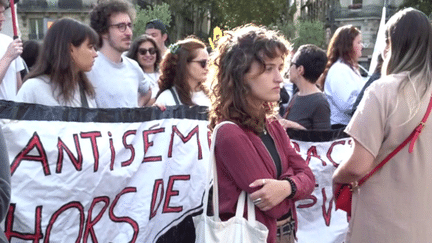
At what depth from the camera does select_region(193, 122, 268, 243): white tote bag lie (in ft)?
8.17

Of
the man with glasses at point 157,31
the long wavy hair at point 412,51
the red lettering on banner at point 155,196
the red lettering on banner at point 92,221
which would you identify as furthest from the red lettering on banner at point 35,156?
the man with glasses at point 157,31

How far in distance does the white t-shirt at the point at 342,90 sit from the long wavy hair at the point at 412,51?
2779 mm

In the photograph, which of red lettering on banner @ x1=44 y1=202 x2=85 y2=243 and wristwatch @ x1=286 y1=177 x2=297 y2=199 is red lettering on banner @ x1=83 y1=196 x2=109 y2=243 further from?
wristwatch @ x1=286 y1=177 x2=297 y2=199

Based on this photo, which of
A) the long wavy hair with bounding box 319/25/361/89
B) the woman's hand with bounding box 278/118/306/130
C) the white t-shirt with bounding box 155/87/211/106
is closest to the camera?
the woman's hand with bounding box 278/118/306/130

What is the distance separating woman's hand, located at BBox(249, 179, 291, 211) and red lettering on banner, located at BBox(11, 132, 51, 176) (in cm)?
166

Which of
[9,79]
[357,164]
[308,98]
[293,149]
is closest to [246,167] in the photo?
[293,149]

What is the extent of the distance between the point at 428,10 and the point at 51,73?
32265mm

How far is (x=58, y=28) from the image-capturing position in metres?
4.18

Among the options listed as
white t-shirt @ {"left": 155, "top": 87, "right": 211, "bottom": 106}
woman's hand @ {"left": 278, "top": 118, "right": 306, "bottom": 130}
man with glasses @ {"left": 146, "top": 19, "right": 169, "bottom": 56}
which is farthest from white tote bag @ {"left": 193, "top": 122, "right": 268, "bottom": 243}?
man with glasses @ {"left": 146, "top": 19, "right": 169, "bottom": 56}

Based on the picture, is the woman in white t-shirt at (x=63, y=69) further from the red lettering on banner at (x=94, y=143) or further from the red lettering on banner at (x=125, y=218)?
the red lettering on banner at (x=125, y=218)

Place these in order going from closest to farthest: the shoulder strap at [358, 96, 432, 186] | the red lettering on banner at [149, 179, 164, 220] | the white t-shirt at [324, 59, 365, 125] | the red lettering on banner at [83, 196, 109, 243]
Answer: the shoulder strap at [358, 96, 432, 186], the red lettering on banner at [83, 196, 109, 243], the red lettering on banner at [149, 179, 164, 220], the white t-shirt at [324, 59, 365, 125]

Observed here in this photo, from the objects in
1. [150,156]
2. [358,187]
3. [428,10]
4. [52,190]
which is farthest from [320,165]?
[428,10]

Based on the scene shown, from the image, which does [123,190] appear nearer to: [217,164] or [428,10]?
[217,164]

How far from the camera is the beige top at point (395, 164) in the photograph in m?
2.86
